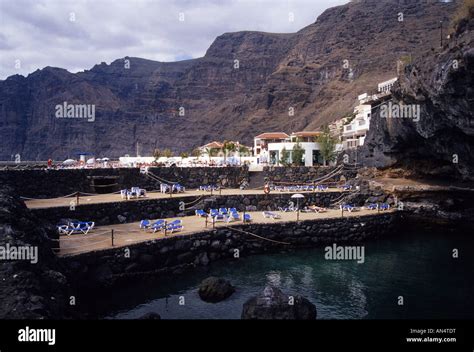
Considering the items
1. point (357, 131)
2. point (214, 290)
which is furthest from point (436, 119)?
point (357, 131)

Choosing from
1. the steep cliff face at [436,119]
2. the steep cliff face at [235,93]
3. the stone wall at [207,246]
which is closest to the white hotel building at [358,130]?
the steep cliff face at [436,119]

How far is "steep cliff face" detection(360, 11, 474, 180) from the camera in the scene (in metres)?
21.0

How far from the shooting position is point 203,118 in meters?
168

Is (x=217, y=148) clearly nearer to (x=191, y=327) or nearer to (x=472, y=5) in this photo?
(x=472, y=5)

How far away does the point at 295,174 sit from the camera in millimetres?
43562

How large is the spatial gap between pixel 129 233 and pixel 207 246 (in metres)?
4.84

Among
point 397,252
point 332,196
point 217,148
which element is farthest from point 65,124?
point 397,252

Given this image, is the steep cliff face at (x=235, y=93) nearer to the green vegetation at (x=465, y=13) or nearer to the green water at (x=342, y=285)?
the green vegetation at (x=465, y=13)

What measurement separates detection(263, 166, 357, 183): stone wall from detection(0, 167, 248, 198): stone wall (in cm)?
317

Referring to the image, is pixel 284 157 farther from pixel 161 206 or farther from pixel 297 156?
pixel 161 206

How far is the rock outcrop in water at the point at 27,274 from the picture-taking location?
34.0 ft

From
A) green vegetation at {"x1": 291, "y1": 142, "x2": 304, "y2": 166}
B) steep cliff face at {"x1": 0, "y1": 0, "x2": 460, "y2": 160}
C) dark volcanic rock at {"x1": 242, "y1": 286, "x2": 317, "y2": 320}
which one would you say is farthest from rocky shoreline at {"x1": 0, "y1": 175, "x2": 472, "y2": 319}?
steep cliff face at {"x1": 0, "y1": 0, "x2": 460, "y2": 160}

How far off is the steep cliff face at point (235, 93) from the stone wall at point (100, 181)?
78.7 m

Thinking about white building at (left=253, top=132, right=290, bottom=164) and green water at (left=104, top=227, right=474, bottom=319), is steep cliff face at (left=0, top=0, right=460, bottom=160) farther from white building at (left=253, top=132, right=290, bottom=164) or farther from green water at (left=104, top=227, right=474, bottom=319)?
green water at (left=104, top=227, right=474, bottom=319)
